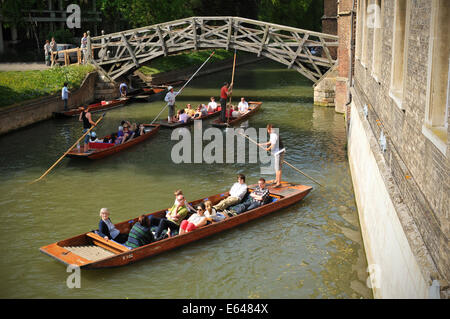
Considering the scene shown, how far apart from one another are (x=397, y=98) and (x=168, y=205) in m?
5.84

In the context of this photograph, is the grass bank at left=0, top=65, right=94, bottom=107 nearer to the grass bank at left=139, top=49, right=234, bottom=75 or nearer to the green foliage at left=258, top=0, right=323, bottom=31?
the grass bank at left=139, top=49, right=234, bottom=75

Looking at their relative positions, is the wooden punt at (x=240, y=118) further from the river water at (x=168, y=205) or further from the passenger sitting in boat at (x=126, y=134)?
the passenger sitting in boat at (x=126, y=134)

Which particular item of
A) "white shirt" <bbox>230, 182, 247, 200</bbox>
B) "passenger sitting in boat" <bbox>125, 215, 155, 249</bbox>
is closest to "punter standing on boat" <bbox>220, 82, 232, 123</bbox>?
"white shirt" <bbox>230, 182, 247, 200</bbox>

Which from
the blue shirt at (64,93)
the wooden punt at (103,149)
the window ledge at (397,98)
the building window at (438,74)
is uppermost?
the building window at (438,74)

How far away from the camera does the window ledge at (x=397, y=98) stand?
746cm

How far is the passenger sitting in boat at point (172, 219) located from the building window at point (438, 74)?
5.47 m

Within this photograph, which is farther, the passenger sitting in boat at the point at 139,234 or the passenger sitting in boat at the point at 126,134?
the passenger sitting in boat at the point at 126,134

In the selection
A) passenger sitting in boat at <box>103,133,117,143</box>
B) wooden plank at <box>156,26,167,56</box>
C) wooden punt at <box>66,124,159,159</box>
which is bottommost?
wooden punt at <box>66,124,159,159</box>

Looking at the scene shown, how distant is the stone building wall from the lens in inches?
193

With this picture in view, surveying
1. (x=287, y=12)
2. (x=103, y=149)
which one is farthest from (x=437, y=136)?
(x=287, y=12)

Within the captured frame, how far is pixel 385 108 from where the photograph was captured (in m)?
9.50

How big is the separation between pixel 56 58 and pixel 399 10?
25.4 m

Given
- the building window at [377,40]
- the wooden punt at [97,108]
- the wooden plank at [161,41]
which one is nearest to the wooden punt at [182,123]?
the wooden punt at [97,108]

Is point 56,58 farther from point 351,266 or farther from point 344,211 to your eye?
point 351,266
